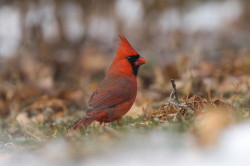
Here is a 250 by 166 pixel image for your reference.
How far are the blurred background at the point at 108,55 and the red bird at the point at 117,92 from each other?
273 mm

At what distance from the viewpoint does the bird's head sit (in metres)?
3.13

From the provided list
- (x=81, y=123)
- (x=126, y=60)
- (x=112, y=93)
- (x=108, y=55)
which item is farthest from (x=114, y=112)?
(x=108, y=55)

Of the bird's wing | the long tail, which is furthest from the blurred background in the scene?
the bird's wing

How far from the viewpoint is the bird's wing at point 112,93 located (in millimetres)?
2953

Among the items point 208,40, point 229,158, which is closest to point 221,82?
point 229,158

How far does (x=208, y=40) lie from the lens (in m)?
9.41

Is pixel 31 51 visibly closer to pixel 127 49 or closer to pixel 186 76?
pixel 186 76

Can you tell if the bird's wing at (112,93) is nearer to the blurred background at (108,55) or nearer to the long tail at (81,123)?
the long tail at (81,123)

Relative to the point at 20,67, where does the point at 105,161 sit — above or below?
below

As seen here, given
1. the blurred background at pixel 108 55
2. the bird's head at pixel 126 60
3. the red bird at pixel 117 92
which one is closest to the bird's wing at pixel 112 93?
the red bird at pixel 117 92

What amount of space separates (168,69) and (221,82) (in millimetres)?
776

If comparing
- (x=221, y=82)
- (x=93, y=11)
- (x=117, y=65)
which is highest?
(x=93, y=11)

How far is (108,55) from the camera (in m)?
8.99

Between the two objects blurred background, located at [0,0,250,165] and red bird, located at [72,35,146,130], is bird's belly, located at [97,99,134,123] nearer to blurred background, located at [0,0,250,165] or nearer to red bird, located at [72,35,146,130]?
red bird, located at [72,35,146,130]
